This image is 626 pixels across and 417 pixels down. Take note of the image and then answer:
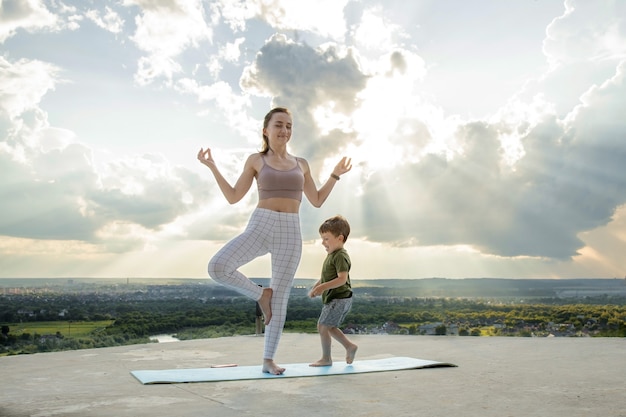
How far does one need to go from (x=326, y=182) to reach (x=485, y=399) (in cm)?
210

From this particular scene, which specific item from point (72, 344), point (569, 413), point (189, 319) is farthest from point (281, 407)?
point (189, 319)

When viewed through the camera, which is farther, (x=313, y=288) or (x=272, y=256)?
(x=313, y=288)

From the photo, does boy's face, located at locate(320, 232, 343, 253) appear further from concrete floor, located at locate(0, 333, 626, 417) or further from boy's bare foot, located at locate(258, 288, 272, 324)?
concrete floor, located at locate(0, 333, 626, 417)

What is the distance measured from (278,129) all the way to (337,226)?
954mm

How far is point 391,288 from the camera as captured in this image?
1292 cm

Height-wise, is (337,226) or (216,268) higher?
(337,226)

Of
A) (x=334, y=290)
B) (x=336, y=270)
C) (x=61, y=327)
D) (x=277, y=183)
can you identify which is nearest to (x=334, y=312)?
(x=334, y=290)

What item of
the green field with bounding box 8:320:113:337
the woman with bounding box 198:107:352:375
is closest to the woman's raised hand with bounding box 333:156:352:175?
the woman with bounding box 198:107:352:375

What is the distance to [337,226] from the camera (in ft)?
16.6

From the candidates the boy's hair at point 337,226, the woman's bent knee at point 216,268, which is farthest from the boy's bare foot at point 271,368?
the boy's hair at point 337,226

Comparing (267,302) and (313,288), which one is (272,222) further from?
(313,288)

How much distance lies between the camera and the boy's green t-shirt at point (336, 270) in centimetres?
489

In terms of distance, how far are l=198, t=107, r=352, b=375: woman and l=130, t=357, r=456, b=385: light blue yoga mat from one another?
19cm

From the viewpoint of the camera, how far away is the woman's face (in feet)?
15.3
